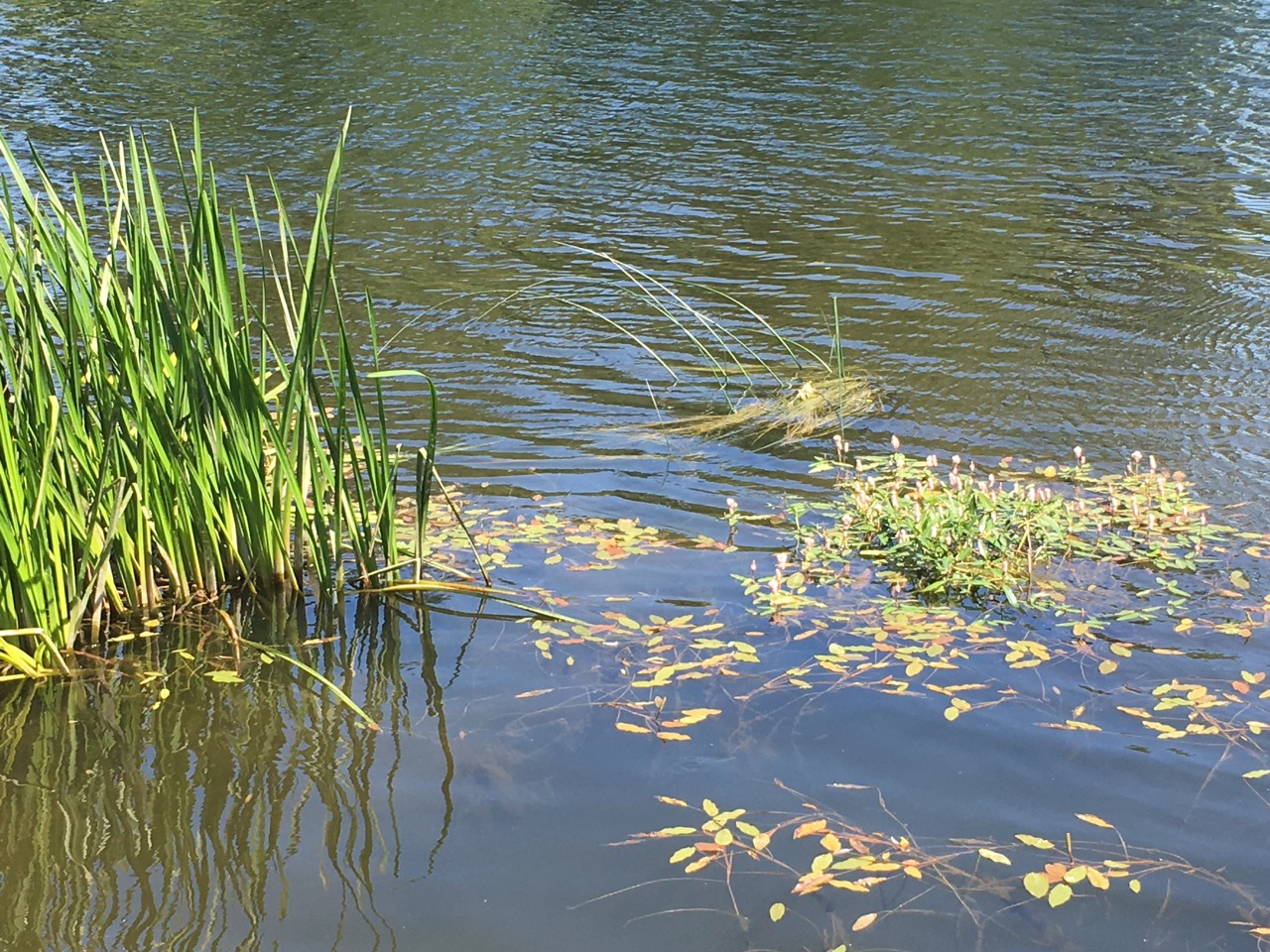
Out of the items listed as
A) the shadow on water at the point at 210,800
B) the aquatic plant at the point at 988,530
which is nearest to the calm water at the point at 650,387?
the shadow on water at the point at 210,800

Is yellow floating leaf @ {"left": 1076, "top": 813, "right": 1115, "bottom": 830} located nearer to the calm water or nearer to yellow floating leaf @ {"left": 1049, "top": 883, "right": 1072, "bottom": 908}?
the calm water

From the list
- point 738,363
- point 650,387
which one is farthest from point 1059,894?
point 650,387

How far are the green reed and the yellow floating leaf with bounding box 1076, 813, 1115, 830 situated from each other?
222cm

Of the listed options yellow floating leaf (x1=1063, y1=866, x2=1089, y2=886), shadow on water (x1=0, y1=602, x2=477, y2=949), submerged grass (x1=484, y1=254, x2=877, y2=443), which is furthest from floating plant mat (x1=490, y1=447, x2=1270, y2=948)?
submerged grass (x1=484, y1=254, x2=877, y2=443)

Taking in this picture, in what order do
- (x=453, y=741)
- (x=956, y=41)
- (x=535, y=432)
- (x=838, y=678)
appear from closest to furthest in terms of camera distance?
1. (x=453, y=741)
2. (x=838, y=678)
3. (x=535, y=432)
4. (x=956, y=41)

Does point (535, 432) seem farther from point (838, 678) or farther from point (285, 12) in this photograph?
point (285, 12)

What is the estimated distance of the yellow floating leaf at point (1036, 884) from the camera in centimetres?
322

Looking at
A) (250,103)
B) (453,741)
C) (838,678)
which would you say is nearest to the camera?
(453,741)

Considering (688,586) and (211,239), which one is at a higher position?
(211,239)

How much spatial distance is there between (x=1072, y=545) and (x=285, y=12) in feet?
69.5

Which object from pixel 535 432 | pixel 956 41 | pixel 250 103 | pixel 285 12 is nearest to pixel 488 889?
pixel 535 432

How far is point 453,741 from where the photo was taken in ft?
12.8

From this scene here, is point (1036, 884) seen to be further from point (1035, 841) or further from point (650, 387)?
point (650, 387)

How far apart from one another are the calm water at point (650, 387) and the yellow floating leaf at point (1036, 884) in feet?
0.30
